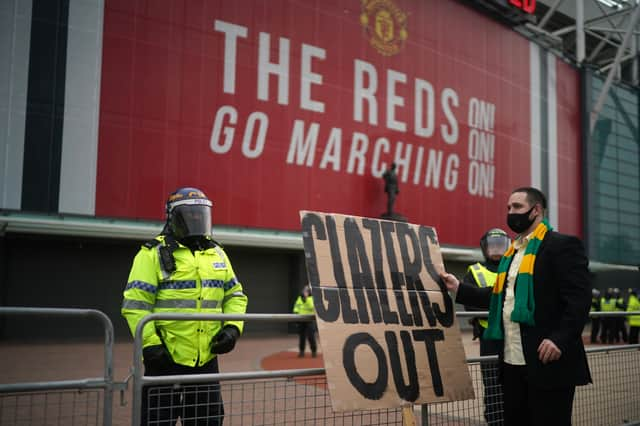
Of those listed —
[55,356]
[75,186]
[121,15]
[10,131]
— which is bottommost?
[55,356]

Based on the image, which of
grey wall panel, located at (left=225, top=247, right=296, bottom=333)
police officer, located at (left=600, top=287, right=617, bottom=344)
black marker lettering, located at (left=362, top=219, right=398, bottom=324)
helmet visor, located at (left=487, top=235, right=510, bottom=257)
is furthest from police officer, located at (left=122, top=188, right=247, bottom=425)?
grey wall panel, located at (left=225, top=247, right=296, bottom=333)

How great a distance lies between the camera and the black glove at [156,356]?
383 cm

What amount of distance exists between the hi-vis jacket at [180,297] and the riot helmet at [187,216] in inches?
4.2

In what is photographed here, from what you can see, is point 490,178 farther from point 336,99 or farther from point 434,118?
point 336,99

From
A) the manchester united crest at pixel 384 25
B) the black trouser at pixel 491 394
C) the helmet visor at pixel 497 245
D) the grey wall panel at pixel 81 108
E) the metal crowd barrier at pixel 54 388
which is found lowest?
the black trouser at pixel 491 394

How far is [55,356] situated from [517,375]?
13.9 metres

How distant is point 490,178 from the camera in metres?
32.1

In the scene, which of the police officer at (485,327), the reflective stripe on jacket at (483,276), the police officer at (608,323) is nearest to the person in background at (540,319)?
the police officer at (485,327)

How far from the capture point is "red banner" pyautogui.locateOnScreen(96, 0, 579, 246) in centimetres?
2120

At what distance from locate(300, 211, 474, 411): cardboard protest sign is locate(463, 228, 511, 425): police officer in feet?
2.01

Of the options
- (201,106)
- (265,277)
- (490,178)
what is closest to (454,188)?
(490,178)

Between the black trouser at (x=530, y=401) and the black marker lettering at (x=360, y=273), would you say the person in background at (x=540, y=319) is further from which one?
the black marker lettering at (x=360, y=273)

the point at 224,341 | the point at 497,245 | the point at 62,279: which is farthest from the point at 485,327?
the point at 62,279

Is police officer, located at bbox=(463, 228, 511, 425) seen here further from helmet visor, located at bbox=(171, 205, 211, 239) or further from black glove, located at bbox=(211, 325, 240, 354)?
helmet visor, located at bbox=(171, 205, 211, 239)
